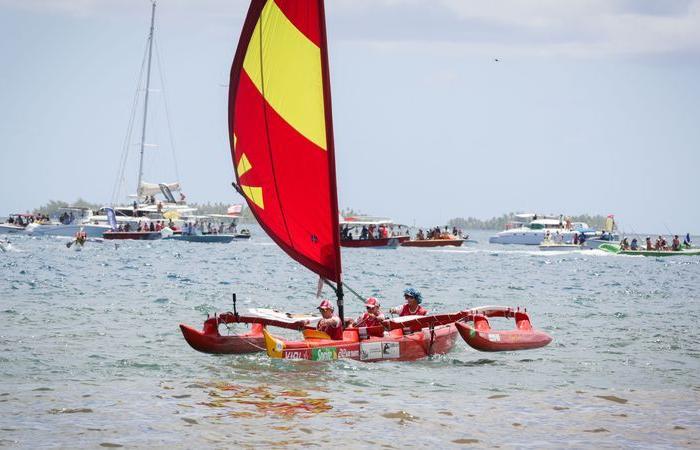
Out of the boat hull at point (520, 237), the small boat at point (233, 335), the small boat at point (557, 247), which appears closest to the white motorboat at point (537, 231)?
the boat hull at point (520, 237)

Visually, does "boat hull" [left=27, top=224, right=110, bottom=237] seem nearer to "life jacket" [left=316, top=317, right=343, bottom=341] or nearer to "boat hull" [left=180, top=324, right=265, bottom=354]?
"boat hull" [left=180, top=324, right=265, bottom=354]

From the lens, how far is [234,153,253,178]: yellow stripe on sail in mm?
21406

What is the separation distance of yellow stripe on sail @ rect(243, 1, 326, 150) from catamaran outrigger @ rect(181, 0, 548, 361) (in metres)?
0.02

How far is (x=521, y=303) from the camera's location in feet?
121

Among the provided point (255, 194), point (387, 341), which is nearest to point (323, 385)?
point (387, 341)

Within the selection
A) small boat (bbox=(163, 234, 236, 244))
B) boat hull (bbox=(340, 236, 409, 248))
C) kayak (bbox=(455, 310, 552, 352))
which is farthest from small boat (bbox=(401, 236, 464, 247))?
kayak (bbox=(455, 310, 552, 352))

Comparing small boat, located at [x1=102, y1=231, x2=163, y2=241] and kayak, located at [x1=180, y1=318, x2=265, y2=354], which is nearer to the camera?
kayak, located at [x1=180, y1=318, x2=265, y2=354]

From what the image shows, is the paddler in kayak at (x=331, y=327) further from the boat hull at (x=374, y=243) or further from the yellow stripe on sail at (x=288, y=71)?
the boat hull at (x=374, y=243)

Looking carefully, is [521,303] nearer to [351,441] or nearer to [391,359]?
[391,359]

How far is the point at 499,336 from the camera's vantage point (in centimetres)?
2127

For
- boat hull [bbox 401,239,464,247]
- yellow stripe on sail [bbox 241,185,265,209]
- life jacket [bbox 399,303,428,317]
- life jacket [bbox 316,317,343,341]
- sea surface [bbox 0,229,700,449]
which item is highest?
yellow stripe on sail [bbox 241,185,265,209]

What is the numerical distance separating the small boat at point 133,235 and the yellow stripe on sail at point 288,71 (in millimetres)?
72209

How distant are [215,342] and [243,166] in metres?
3.99

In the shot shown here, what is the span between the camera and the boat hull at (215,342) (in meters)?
19.6
